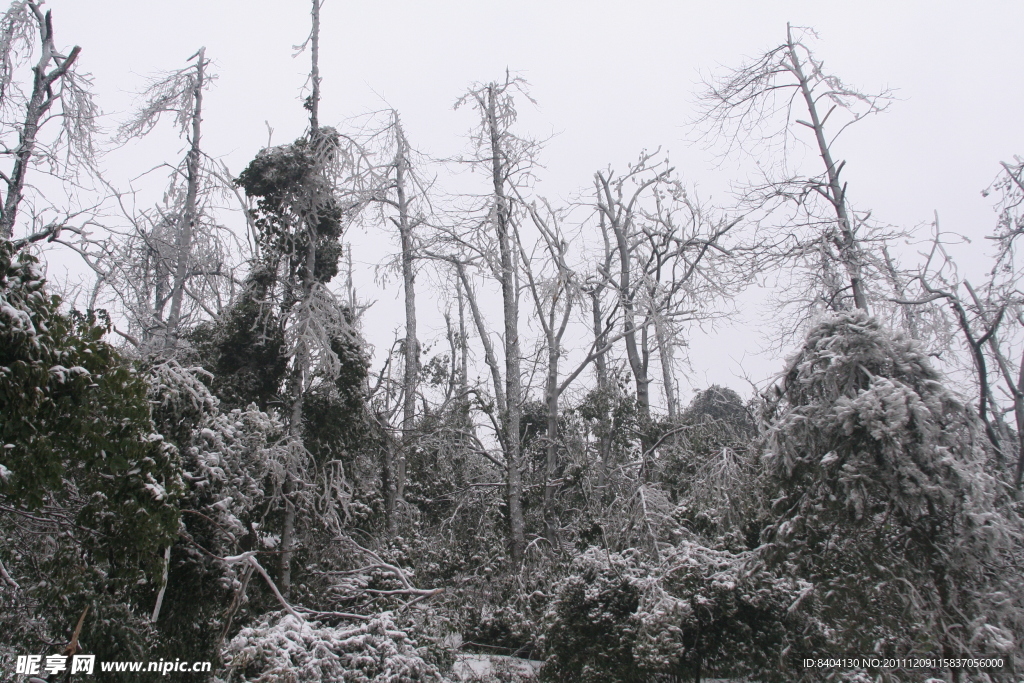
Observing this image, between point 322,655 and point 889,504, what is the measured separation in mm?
5327

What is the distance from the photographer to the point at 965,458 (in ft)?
18.3

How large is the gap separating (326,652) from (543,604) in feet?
17.3

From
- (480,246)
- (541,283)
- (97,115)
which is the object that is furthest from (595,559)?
(97,115)

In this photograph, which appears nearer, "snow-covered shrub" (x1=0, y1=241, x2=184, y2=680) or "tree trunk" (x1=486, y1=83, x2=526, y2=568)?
"snow-covered shrub" (x1=0, y1=241, x2=184, y2=680)

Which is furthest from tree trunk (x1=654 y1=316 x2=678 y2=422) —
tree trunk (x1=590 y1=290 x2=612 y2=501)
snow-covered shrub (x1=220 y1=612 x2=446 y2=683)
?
snow-covered shrub (x1=220 y1=612 x2=446 y2=683)

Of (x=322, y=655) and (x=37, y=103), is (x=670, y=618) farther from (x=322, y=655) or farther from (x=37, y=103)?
(x=37, y=103)

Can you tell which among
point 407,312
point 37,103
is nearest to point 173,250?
point 37,103

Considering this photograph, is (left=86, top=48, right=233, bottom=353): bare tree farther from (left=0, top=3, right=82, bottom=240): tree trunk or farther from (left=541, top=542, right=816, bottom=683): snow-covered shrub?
(left=541, top=542, right=816, bottom=683): snow-covered shrub

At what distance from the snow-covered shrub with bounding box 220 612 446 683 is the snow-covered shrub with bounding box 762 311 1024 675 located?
3.80 m

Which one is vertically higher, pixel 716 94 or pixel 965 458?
pixel 716 94

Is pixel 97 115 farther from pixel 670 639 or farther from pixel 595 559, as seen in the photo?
pixel 670 639

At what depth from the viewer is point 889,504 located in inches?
217

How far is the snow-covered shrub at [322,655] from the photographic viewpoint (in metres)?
5.92

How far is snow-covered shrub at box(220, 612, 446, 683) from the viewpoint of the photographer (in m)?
5.92
